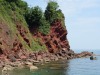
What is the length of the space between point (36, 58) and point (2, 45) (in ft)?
56.2

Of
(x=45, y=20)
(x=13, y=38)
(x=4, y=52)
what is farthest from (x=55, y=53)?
(x=4, y=52)

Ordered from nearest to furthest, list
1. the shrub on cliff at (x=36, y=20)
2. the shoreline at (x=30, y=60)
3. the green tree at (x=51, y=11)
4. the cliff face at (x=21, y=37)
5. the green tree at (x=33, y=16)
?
the shoreline at (x=30, y=60)
the cliff face at (x=21, y=37)
the green tree at (x=33, y=16)
the shrub on cliff at (x=36, y=20)
the green tree at (x=51, y=11)

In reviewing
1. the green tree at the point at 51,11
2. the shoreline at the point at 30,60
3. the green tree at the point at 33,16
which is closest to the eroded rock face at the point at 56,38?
the green tree at the point at 51,11

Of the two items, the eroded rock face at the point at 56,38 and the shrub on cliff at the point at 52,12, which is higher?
the shrub on cliff at the point at 52,12

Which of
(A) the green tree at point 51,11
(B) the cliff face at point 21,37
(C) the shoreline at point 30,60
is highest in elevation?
(A) the green tree at point 51,11

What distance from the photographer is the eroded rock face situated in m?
132

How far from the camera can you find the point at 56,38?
455 feet

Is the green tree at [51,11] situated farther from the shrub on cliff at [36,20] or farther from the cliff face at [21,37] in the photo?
the shrub on cliff at [36,20]

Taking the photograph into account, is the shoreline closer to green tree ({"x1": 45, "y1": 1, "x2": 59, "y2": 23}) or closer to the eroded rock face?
the eroded rock face

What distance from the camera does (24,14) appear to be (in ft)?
421

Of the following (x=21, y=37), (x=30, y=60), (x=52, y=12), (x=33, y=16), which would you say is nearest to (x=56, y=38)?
(x=52, y=12)

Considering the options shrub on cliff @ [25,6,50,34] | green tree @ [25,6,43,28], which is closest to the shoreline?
shrub on cliff @ [25,6,50,34]

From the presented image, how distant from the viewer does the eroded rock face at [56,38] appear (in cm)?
13212

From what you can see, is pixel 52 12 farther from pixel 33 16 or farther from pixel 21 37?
pixel 21 37
